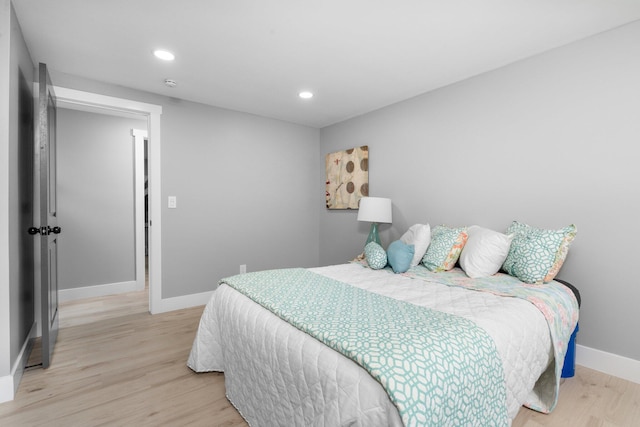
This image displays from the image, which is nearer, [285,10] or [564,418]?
[564,418]

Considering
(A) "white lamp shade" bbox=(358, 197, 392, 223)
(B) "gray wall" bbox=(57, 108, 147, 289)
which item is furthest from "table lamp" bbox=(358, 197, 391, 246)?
(B) "gray wall" bbox=(57, 108, 147, 289)

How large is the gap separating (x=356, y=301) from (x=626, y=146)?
1.98 m

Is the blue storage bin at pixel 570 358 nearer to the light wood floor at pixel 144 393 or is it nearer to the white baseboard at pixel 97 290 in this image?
the light wood floor at pixel 144 393

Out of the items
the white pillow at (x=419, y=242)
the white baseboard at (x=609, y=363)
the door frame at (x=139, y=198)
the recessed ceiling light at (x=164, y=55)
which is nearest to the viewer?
the white baseboard at (x=609, y=363)

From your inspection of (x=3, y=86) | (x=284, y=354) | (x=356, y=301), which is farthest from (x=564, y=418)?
(x=3, y=86)

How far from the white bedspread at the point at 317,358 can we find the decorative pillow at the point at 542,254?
1.54 feet

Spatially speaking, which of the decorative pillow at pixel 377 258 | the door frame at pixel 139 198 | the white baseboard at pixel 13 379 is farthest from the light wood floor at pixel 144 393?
the door frame at pixel 139 198

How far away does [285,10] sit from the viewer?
191 centimetres

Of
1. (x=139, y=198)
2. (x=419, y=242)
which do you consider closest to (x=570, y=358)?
(x=419, y=242)

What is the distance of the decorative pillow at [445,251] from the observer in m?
2.51

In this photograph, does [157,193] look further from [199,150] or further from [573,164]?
[573,164]

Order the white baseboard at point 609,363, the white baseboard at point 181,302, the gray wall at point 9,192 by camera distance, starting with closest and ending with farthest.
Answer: the gray wall at point 9,192 < the white baseboard at point 609,363 < the white baseboard at point 181,302

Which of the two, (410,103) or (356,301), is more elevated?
(410,103)

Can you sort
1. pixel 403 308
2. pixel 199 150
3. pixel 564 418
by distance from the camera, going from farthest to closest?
pixel 199 150 → pixel 564 418 → pixel 403 308
